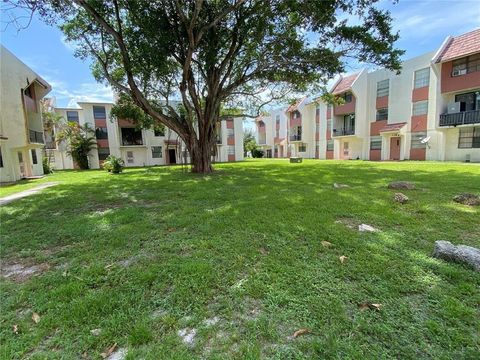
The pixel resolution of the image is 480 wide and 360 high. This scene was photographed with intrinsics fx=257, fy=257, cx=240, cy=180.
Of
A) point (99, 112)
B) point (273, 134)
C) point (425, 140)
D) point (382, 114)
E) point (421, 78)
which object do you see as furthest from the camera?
point (273, 134)

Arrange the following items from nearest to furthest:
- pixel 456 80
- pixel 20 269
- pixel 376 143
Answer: pixel 20 269, pixel 456 80, pixel 376 143

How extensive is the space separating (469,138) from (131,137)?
3326cm

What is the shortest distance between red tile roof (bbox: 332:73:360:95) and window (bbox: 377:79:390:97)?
2701mm

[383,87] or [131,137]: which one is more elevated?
[383,87]

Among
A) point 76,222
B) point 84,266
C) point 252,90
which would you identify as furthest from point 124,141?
point 84,266

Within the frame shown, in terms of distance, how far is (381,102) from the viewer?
2608 cm

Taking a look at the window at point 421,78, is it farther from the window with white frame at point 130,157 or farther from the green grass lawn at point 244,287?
the window with white frame at point 130,157

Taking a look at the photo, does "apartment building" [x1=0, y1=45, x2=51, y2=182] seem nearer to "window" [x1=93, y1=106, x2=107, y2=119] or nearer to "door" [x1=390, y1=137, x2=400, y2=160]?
"window" [x1=93, y1=106, x2=107, y2=119]

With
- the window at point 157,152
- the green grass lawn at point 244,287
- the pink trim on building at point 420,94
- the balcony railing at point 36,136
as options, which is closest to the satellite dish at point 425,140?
the pink trim on building at point 420,94

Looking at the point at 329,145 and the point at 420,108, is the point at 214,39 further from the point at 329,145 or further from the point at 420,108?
the point at 329,145

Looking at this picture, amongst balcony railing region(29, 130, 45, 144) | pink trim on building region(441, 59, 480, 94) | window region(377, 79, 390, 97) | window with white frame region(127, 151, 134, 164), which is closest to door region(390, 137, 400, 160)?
window region(377, 79, 390, 97)

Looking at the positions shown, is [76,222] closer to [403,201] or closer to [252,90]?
[403,201]

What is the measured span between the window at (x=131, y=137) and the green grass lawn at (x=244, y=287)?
27474mm

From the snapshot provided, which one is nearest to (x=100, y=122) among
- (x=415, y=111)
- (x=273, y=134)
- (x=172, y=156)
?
(x=172, y=156)
